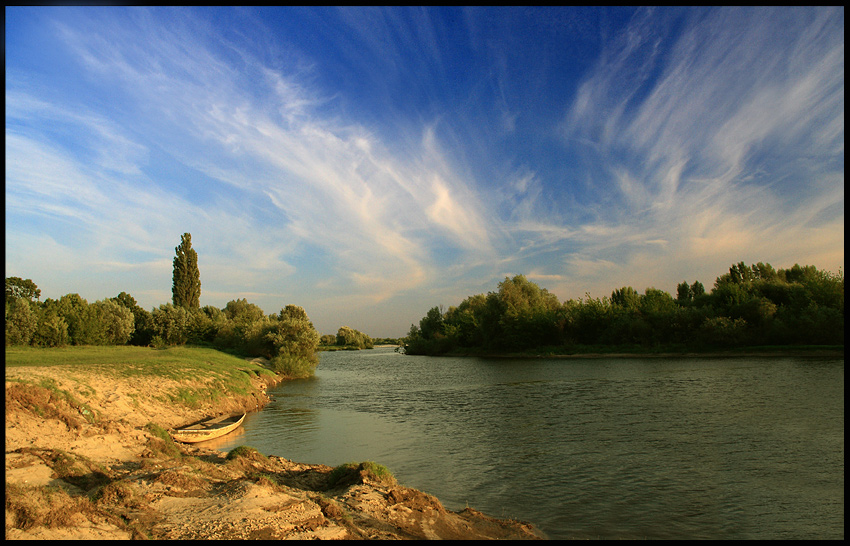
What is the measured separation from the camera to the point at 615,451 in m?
16.1

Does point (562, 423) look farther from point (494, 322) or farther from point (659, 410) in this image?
point (494, 322)

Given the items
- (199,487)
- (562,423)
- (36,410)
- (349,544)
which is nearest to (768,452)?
(562,423)

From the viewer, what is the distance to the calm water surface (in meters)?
10.5

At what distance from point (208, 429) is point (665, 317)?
227ft

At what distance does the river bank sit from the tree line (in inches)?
1534

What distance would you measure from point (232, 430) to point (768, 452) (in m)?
21.4

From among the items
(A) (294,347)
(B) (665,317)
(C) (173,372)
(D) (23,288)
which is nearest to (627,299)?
(B) (665,317)

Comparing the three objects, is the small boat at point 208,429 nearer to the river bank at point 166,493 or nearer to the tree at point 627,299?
the river bank at point 166,493

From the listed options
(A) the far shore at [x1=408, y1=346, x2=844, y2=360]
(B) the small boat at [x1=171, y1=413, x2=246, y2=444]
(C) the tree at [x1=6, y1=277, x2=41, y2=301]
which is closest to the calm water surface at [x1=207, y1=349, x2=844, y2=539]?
(B) the small boat at [x1=171, y1=413, x2=246, y2=444]

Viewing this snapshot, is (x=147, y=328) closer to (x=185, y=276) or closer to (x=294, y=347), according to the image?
(x=185, y=276)

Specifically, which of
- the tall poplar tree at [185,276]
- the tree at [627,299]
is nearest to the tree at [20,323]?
the tall poplar tree at [185,276]

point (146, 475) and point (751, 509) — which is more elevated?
point (146, 475)

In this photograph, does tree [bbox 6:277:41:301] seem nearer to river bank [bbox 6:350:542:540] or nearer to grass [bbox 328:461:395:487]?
river bank [bbox 6:350:542:540]

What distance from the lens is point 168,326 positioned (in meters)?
70.9
